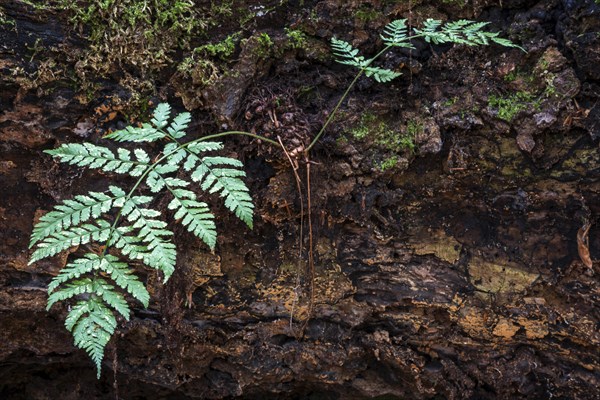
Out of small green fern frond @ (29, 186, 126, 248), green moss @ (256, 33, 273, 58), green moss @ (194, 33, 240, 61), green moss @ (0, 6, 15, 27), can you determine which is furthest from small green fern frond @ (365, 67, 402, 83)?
green moss @ (0, 6, 15, 27)

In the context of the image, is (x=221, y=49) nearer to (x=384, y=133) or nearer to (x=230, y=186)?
(x=230, y=186)

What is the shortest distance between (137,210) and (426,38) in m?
1.59

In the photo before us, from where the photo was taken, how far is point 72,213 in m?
2.26

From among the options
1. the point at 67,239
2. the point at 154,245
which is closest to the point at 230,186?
the point at 154,245

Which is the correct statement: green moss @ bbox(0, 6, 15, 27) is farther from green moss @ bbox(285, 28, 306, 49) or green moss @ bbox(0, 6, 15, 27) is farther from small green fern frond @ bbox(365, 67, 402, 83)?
small green fern frond @ bbox(365, 67, 402, 83)

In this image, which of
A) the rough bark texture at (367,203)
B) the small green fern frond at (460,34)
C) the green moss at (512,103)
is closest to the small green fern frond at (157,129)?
the rough bark texture at (367,203)

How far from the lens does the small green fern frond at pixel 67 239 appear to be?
2.18 meters

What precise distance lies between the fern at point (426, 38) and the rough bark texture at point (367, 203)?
0.15m

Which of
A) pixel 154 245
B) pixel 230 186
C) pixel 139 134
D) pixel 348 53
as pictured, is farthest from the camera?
pixel 348 53

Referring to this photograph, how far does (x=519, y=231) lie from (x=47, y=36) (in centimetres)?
272

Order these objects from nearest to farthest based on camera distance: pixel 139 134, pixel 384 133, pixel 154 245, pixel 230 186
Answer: pixel 154 245, pixel 230 186, pixel 139 134, pixel 384 133

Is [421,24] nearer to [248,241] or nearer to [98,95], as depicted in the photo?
[248,241]

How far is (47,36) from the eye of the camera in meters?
2.56

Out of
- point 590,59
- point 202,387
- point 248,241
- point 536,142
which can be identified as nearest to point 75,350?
point 202,387
